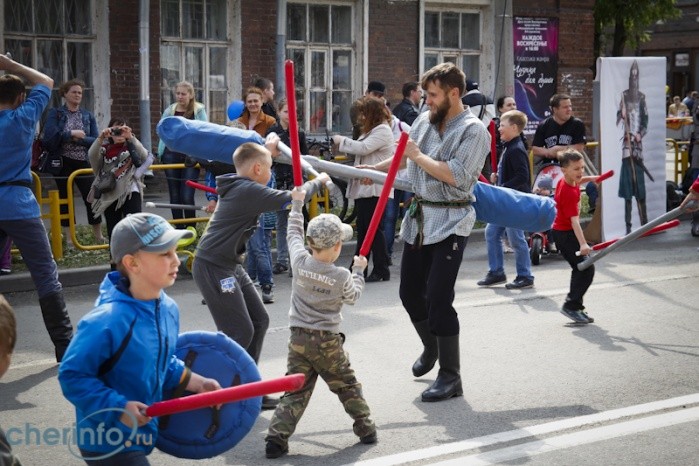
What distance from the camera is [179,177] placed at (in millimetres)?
13078

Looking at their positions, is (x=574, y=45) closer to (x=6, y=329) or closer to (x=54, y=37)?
(x=54, y=37)

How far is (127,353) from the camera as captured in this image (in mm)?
3961

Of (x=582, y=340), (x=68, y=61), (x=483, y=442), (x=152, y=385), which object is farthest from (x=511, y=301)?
(x=68, y=61)

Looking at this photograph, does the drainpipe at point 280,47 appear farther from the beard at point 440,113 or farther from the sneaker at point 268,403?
the sneaker at point 268,403

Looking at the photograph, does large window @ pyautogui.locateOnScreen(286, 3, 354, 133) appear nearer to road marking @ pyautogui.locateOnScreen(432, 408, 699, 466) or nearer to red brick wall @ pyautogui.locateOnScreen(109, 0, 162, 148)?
red brick wall @ pyautogui.locateOnScreen(109, 0, 162, 148)

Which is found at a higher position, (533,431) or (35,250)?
(35,250)

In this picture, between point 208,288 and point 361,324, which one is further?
point 361,324

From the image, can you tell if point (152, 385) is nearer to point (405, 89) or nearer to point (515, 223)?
point (515, 223)

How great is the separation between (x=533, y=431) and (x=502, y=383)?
1.02 meters

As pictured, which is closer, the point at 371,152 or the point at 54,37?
the point at 371,152

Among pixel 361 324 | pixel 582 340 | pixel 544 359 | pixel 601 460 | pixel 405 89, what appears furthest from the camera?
pixel 405 89

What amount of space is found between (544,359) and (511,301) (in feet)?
7.21

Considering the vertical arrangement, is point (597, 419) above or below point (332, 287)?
below

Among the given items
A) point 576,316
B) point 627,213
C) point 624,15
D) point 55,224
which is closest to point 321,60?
point 627,213
